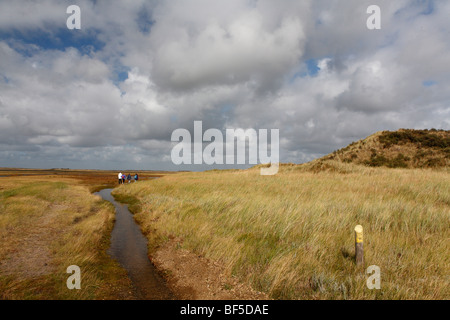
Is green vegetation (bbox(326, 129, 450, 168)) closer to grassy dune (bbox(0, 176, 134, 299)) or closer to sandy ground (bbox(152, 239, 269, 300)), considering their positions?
sandy ground (bbox(152, 239, 269, 300))

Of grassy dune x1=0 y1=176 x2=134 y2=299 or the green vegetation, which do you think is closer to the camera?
grassy dune x1=0 y1=176 x2=134 y2=299

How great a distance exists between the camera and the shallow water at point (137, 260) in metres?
6.63

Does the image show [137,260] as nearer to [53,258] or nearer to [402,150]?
[53,258]

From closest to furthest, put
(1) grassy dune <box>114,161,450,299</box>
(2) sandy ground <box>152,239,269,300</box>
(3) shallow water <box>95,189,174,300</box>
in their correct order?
(1) grassy dune <box>114,161,450,299</box> < (2) sandy ground <box>152,239,269,300</box> < (3) shallow water <box>95,189,174,300</box>

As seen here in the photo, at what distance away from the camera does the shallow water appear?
663 centimetres

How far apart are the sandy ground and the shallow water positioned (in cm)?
31

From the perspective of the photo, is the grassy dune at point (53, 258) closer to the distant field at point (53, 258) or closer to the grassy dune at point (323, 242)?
the distant field at point (53, 258)

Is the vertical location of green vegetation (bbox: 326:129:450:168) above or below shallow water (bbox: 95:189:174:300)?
above

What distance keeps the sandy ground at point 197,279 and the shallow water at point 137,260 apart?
310 millimetres

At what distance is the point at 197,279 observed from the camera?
704cm

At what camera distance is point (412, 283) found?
17.4 ft

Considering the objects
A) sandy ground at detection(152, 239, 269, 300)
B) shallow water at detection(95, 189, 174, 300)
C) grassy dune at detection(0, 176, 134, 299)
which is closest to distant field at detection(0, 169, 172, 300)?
grassy dune at detection(0, 176, 134, 299)
